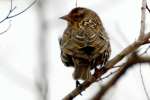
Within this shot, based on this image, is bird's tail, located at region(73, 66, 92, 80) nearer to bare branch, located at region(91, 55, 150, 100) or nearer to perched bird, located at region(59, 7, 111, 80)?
perched bird, located at region(59, 7, 111, 80)

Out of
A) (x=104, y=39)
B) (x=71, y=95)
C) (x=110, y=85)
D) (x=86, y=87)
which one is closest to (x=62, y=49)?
(x=104, y=39)

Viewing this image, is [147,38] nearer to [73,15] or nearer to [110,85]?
[110,85]

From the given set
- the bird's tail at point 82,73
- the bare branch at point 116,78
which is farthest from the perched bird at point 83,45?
the bare branch at point 116,78

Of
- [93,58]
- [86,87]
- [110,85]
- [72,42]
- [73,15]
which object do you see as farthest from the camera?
[73,15]

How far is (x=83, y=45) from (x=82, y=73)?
456 mm

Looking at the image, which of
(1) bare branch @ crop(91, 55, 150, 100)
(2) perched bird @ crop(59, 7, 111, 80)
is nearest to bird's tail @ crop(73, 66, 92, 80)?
(2) perched bird @ crop(59, 7, 111, 80)

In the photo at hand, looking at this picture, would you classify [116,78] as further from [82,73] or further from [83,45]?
[83,45]

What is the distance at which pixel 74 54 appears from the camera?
526cm

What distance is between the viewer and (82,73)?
16.5 feet

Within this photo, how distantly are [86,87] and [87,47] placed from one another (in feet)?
3.20

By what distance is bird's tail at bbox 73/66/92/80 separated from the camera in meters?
4.99

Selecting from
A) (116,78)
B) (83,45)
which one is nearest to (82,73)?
(83,45)

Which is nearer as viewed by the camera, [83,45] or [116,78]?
[116,78]

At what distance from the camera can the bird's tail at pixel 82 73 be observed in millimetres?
4988
